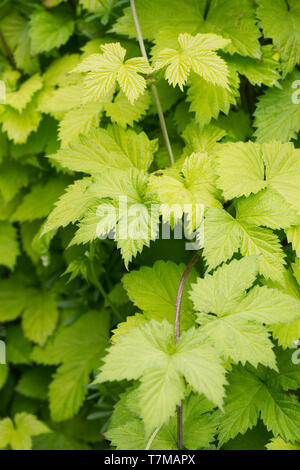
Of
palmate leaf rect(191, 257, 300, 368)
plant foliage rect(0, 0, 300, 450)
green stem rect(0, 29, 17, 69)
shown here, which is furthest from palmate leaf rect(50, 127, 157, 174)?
green stem rect(0, 29, 17, 69)

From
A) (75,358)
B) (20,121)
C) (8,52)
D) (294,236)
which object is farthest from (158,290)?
(8,52)

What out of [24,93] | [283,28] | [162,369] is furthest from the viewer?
[24,93]

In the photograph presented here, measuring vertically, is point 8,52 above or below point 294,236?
above

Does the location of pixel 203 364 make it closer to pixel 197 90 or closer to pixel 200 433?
pixel 200 433

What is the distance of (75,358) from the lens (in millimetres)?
1737

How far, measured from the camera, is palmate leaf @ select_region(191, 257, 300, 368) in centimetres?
91

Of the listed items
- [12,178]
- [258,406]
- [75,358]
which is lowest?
[75,358]

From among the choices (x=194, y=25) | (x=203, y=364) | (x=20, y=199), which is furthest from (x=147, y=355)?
(x=20, y=199)

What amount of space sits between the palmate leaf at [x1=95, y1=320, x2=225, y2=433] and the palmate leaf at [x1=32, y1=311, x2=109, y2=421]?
32.6 inches

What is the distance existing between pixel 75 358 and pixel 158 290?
68cm

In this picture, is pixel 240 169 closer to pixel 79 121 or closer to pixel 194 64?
pixel 194 64

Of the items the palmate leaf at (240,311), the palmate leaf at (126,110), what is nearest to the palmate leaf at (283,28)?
the palmate leaf at (126,110)

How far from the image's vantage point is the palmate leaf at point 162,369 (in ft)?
2.62

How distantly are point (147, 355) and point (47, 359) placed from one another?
107 cm
